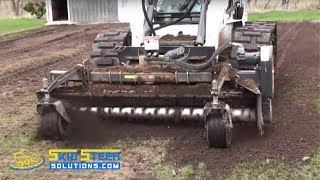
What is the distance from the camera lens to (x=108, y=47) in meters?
8.05

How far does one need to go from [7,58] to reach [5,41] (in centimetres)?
453

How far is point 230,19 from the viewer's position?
813 cm

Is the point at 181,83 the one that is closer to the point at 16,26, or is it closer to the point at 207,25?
the point at 207,25

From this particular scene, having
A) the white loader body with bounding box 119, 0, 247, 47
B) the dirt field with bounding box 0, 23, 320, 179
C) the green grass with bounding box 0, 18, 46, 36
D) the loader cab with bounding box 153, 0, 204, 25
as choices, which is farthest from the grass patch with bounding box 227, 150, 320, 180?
the green grass with bounding box 0, 18, 46, 36

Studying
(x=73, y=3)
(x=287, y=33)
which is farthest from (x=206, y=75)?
(x=73, y=3)

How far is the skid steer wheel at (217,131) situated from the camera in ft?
18.1

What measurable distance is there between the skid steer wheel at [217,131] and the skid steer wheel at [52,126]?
193 centimetres

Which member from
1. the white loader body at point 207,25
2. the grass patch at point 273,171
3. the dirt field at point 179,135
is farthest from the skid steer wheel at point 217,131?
the white loader body at point 207,25

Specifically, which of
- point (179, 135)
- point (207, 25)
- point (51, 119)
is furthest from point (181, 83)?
point (51, 119)

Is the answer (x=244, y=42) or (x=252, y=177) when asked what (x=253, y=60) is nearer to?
(x=244, y=42)

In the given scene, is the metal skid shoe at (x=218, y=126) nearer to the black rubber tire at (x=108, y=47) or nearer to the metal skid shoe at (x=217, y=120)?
the metal skid shoe at (x=217, y=120)

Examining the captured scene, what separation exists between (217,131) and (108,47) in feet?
10.4

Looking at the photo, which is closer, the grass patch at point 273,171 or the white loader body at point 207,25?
the grass patch at point 273,171

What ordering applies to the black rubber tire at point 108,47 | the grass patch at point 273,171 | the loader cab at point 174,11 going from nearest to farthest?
the grass patch at point 273,171 < the loader cab at point 174,11 < the black rubber tire at point 108,47
